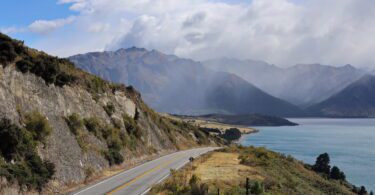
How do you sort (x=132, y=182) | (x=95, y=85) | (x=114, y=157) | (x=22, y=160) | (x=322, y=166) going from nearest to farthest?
(x=22, y=160) → (x=132, y=182) → (x=114, y=157) → (x=95, y=85) → (x=322, y=166)

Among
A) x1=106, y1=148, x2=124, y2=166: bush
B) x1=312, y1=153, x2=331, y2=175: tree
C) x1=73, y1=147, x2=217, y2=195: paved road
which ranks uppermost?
x1=106, y1=148, x2=124, y2=166: bush

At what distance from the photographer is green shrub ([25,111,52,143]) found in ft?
82.1

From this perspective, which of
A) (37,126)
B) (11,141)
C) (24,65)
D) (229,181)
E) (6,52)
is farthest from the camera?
(229,181)

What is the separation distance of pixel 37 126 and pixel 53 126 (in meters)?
2.76

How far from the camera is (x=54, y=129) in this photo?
28.1m

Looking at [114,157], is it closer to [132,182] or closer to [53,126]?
[132,182]

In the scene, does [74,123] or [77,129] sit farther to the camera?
[77,129]

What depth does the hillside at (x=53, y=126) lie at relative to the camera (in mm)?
22484

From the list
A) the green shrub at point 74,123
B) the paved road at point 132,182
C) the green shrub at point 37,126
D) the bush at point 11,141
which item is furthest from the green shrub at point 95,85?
the bush at point 11,141

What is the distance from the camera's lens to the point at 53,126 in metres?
28.2

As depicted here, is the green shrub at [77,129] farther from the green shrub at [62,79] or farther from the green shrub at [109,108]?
the green shrub at [109,108]

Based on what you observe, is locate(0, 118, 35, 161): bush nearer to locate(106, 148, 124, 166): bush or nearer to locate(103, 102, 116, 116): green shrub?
locate(106, 148, 124, 166): bush

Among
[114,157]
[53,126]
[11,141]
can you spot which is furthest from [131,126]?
[11,141]

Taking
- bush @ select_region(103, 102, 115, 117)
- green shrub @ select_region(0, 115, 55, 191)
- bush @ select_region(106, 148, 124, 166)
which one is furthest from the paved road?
bush @ select_region(103, 102, 115, 117)
